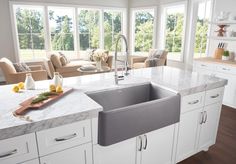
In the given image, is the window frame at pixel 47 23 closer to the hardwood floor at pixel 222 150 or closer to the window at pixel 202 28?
the window at pixel 202 28

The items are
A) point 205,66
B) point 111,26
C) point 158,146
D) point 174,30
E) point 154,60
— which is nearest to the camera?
point 158,146

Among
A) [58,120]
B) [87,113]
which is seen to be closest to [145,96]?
[87,113]

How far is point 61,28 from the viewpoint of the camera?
6.22 metres

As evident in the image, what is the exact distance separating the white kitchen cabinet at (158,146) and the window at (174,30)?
4606 millimetres

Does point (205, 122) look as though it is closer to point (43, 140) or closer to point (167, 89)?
point (167, 89)

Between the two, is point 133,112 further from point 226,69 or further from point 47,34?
point 47,34

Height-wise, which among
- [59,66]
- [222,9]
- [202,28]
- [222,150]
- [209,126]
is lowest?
[222,150]

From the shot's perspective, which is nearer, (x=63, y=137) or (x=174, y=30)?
(x=63, y=137)

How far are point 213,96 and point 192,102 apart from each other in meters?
0.35

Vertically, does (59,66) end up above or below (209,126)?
above

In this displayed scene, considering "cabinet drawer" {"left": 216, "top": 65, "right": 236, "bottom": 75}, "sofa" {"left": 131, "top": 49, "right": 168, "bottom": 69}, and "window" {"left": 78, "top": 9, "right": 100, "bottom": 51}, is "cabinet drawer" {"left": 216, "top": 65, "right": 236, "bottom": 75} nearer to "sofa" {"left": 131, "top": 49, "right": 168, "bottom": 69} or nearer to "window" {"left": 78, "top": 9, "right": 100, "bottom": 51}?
"sofa" {"left": 131, "top": 49, "right": 168, "bottom": 69}

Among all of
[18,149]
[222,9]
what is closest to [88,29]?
[222,9]

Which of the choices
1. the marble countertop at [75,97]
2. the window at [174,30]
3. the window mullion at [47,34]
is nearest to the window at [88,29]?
the window mullion at [47,34]

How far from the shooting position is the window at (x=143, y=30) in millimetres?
6730
